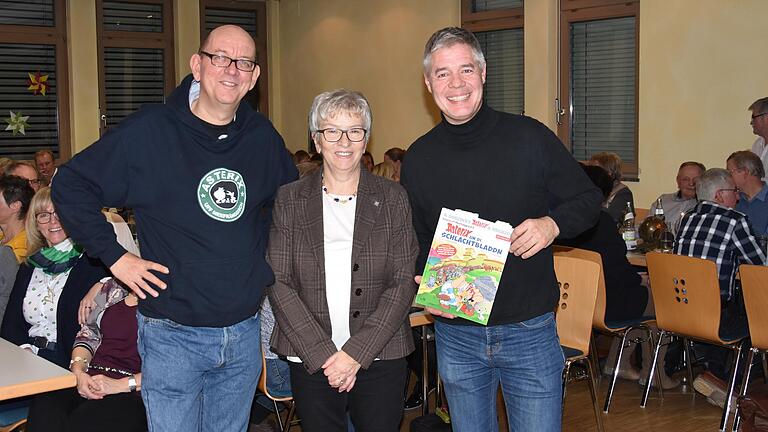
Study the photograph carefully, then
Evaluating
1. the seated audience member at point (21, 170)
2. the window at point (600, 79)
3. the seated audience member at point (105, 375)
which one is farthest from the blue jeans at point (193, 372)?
the window at point (600, 79)

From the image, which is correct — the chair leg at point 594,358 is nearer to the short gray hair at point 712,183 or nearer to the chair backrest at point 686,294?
the chair backrest at point 686,294

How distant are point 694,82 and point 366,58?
4846mm

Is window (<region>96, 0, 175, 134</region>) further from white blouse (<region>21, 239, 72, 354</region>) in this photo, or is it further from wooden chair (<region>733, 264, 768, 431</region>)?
wooden chair (<region>733, 264, 768, 431</region>)

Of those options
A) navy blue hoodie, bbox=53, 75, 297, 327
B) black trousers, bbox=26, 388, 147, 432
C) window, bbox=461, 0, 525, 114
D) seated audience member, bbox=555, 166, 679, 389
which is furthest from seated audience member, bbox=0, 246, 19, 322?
window, bbox=461, 0, 525, 114

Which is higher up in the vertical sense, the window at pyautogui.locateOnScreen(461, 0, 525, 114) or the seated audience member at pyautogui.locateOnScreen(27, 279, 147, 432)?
the window at pyautogui.locateOnScreen(461, 0, 525, 114)

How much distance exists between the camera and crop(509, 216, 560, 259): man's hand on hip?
244 cm

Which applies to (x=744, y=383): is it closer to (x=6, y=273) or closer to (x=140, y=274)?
(x=140, y=274)

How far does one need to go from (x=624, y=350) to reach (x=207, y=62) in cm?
418

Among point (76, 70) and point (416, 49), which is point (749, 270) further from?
point (76, 70)

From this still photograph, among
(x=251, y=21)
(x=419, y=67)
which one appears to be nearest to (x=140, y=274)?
(x=419, y=67)

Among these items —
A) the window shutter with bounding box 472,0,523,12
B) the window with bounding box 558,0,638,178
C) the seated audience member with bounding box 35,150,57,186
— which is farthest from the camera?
the seated audience member with bounding box 35,150,57,186

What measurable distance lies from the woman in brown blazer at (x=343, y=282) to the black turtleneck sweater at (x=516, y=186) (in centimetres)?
24

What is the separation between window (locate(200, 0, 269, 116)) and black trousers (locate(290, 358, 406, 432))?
10199 mm

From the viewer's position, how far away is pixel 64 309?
3.79 metres
